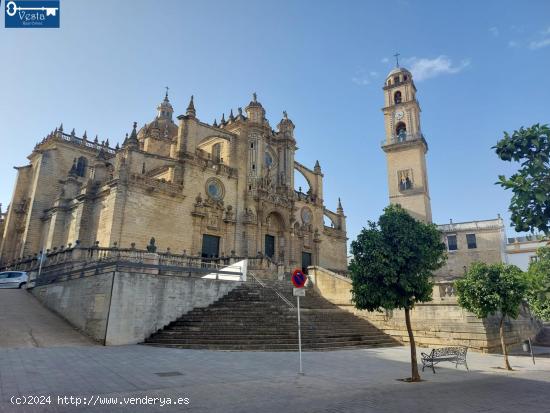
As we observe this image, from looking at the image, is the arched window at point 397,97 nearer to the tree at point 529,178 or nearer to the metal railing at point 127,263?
the metal railing at point 127,263

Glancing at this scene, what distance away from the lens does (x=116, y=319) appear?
554 inches

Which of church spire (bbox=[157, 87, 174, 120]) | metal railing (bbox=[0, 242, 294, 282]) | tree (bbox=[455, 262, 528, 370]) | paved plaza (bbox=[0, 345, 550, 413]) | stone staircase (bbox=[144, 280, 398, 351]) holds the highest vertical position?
church spire (bbox=[157, 87, 174, 120])

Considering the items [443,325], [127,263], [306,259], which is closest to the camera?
[127,263]

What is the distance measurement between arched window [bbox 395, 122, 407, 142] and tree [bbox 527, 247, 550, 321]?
28209 millimetres

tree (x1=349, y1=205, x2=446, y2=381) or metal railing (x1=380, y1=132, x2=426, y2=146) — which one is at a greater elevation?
metal railing (x1=380, y1=132, x2=426, y2=146)

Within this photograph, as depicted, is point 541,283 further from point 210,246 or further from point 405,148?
Answer: point 405,148

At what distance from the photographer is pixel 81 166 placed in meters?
36.3

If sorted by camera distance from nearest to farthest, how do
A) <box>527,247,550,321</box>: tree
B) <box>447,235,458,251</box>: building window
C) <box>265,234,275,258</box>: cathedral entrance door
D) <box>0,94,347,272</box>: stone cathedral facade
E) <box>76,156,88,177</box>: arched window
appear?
<box>527,247,550,321</box>: tree < <box>0,94,347,272</box>: stone cathedral facade < <box>265,234,275,258</box>: cathedral entrance door < <box>76,156,88,177</box>: arched window < <box>447,235,458,251</box>: building window

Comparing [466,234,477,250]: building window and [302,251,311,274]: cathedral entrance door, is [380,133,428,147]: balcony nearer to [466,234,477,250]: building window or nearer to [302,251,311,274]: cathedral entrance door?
[466,234,477,250]: building window

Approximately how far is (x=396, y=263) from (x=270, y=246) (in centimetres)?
2269

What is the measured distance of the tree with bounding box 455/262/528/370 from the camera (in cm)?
1319

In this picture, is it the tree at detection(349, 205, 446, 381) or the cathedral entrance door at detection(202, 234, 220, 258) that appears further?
the cathedral entrance door at detection(202, 234, 220, 258)

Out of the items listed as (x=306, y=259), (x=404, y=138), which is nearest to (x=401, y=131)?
(x=404, y=138)

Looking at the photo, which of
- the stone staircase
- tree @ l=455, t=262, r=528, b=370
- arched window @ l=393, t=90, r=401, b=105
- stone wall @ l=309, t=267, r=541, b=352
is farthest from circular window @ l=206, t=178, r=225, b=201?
arched window @ l=393, t=90, r=401, b=105
